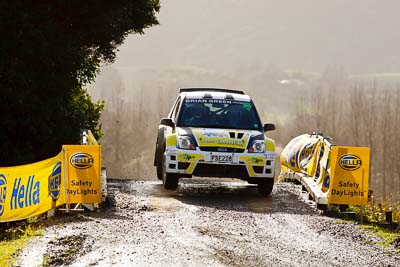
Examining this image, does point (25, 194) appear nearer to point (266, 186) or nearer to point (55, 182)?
point (55, 182)

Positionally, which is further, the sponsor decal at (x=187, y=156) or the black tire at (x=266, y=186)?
the black tire at (x=266, y=186)

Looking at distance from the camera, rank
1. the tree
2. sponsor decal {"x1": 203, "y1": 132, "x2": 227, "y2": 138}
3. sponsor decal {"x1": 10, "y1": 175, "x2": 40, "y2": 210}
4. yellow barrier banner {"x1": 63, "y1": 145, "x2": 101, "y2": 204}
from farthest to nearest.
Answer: the tree, sponsor decal {"x1": 203, "y1": 132, "x2": 227, "y2": 138}, yellow barrier banner {"x1": 63, "y1": 145, "x2": 101, "y2": 204}, sponsor decal {"x1": 10, "y1": 175, "x2": 40, "y2": 210}

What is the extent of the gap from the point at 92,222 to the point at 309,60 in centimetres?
18854

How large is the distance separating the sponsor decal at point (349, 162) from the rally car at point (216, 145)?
2.00 meters

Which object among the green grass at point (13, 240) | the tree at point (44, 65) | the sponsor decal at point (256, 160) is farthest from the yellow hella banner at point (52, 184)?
the tree at point (44, 65)

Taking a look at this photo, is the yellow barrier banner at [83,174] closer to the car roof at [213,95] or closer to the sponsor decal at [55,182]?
the sponsor decal at [55,182]

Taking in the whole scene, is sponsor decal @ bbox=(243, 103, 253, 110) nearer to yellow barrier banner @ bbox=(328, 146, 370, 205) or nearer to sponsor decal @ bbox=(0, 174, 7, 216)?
yellow barrier banner @ bbox=(328, 146, 370, 205)

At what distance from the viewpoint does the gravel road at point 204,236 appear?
904 centimetres

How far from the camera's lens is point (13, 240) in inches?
425

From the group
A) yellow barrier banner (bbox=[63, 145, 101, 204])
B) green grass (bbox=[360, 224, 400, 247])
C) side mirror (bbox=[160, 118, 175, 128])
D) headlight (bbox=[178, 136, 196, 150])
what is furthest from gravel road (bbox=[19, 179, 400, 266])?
side mirror (bbox=[160, 118, 175, 128])

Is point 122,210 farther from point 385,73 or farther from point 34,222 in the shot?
point 385,73

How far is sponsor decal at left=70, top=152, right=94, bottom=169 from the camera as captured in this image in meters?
13.0

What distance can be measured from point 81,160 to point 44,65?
21.9 feet

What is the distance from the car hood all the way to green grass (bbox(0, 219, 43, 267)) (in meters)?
3.71
